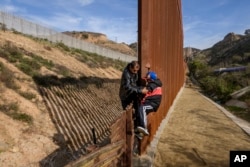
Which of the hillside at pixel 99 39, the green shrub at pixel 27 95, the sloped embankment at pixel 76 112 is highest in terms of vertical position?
the hillside at pixel 99 39

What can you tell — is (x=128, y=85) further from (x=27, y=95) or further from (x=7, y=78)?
Result: (x=7, y=78)

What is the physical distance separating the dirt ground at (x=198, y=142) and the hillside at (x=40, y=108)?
9.23ft

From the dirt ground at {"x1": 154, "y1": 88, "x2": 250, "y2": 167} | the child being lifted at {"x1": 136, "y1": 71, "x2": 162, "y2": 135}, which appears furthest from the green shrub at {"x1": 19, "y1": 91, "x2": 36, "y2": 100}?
the child being lifted at {"x1": 136, "y1": 71, "x2": 162, "y2": 135}

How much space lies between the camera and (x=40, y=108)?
11891 mm

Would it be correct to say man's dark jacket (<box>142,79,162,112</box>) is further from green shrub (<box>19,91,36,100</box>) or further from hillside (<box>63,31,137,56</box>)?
hillside (<box>63,31,137,56</box>)

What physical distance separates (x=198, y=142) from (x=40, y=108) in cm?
614

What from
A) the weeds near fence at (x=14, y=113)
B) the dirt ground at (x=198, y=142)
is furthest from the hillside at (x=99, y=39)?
the weeds near fence at (x=14, y=113)

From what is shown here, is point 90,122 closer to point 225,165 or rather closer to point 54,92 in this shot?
point 54,92

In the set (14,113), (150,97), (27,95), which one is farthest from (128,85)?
(27,95)

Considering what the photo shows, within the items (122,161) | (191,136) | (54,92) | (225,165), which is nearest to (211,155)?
(225,165)

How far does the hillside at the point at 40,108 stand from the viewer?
905 centimetres

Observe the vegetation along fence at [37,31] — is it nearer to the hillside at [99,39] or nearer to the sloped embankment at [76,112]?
the sloped embankment at [76,112]

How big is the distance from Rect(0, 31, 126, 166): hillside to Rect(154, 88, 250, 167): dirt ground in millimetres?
2813

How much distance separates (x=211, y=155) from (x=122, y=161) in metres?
2.96
